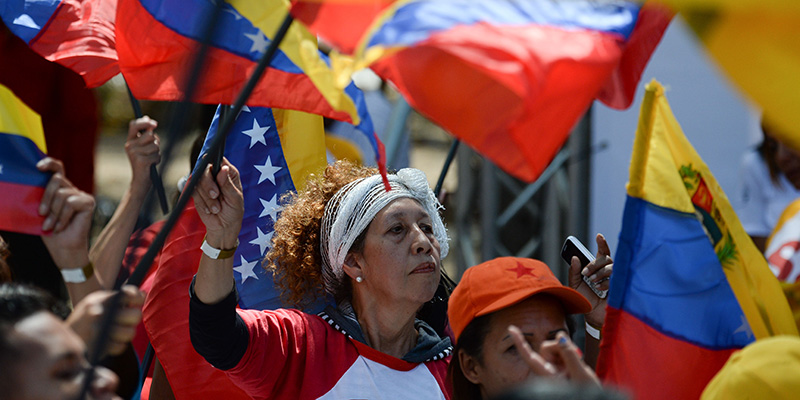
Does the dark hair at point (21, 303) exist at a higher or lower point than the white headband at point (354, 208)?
higher

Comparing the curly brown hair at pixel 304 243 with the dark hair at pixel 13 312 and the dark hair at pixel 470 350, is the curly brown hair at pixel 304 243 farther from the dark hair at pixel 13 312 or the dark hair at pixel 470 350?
the dark hair at pixel 13 312

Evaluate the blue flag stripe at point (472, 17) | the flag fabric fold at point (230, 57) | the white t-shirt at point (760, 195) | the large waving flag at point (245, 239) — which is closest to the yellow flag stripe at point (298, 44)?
the flag fabric fold at point (230, 57)

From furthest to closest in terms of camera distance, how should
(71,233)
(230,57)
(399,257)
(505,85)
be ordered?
(399,257)
(230,57)
(71,233)
(505,85)

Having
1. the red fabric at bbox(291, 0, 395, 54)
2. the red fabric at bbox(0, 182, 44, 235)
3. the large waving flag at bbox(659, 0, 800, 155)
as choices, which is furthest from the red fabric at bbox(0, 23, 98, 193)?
the large waving flag at bbox(659, 0, 800, 155)

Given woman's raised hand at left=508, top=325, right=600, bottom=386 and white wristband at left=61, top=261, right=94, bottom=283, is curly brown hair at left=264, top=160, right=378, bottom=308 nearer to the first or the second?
white wristband at left=61, top=261, right=94, bottom=283

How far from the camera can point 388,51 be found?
5.05 feet

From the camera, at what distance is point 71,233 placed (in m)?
1.97

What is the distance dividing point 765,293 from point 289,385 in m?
1.20

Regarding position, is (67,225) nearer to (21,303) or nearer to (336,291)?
(21,303)

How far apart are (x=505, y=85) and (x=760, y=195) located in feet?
10.5

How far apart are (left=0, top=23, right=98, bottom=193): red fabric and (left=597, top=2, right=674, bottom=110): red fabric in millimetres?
2362

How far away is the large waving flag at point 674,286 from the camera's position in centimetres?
201

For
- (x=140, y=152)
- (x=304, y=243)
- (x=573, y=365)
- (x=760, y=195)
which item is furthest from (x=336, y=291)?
(x=760, y=195)

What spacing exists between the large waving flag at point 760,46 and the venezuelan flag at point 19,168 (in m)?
1.48
